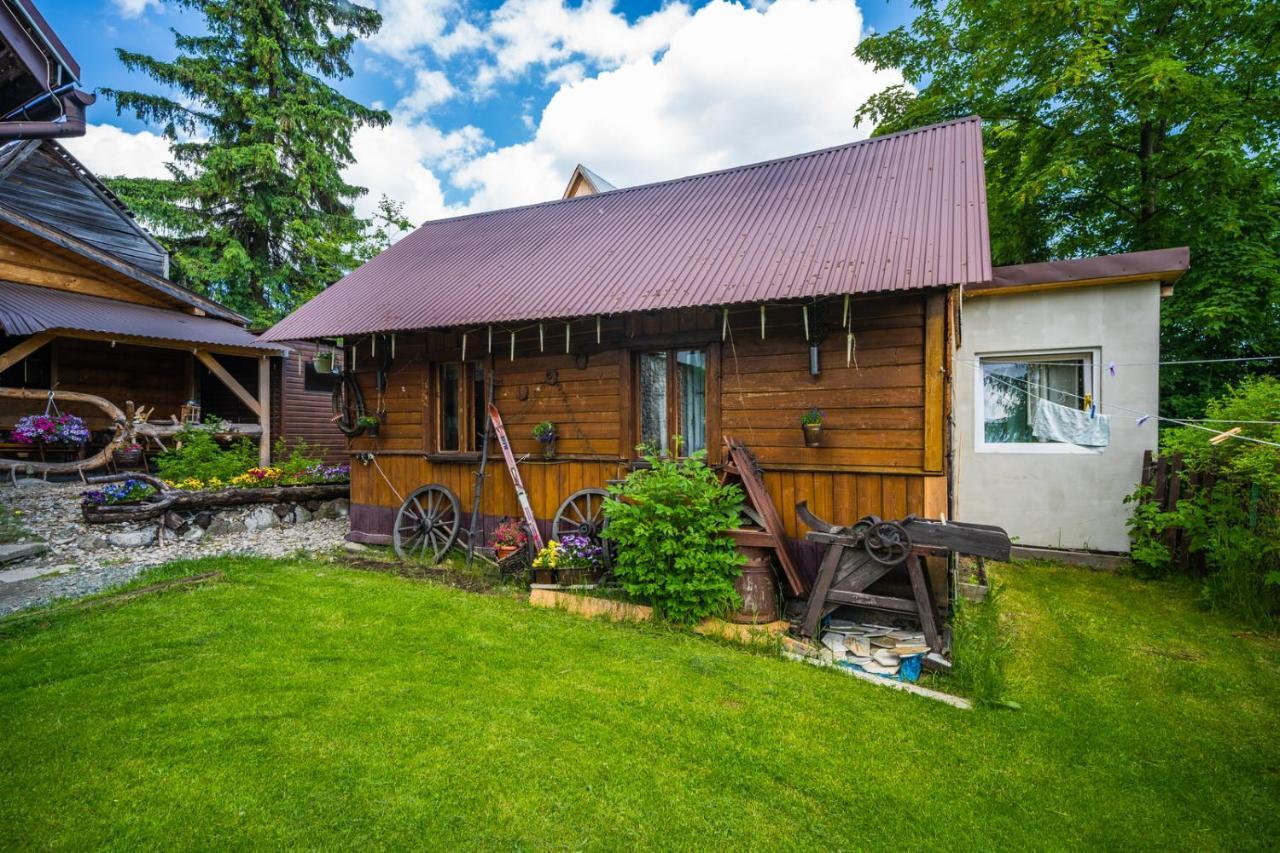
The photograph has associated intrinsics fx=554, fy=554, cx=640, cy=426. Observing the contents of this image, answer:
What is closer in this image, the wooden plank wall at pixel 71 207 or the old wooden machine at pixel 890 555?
the old wooden machine at pixel 890 555

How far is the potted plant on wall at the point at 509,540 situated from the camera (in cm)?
604

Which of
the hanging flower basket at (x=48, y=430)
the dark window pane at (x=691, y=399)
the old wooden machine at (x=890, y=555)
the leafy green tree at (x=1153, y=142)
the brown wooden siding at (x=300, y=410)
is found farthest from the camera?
the brown wooden siding at (x=300, y=410)

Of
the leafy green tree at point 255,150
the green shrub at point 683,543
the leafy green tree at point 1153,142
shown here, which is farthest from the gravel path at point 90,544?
the leafy green tree at point 1153,142

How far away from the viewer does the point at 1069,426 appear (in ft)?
20.5

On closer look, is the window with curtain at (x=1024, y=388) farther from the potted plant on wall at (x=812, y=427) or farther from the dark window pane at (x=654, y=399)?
the dark window pane at (x=654, y=399)

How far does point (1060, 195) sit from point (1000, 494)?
820 cm

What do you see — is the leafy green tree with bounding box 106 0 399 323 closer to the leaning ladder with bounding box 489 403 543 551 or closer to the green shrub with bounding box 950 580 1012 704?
the leaning ladder with bounding box 489 403 543 551

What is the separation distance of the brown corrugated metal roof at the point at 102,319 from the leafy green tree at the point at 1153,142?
13.7 metres

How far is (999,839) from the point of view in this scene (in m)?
2.18

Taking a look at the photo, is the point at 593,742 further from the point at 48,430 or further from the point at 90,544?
the point at 48,430

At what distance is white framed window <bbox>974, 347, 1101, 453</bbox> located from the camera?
6281 mm

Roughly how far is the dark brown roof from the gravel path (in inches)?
357

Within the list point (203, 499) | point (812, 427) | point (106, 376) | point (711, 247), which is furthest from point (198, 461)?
point (812, 427)

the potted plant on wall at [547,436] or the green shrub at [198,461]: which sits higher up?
the potted plant on wall at [547,436]
